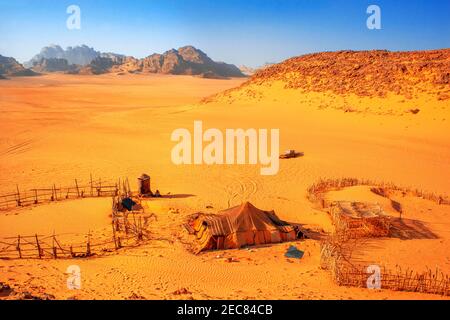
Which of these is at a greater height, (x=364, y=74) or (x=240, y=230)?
(x=364, y=74)

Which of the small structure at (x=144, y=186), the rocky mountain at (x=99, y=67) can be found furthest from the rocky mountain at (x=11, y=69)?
the small structure at (x=144, y=186)

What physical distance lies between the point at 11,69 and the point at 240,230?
10524 centimetres

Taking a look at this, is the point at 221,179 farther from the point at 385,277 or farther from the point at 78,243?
the point at 385,277

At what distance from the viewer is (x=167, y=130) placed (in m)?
30.4

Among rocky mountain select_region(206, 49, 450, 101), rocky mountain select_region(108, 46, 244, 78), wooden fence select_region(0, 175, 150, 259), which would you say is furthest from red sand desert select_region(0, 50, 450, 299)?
rocky mountain select_region(108, 46, 244, 78)

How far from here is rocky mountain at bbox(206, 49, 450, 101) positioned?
3197 cm

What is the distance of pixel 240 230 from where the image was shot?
12.3 m

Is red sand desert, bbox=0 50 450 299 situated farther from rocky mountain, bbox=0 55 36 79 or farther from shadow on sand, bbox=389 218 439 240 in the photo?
rocky mountain, bbox=0 55 36 79

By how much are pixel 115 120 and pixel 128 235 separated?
2418cm

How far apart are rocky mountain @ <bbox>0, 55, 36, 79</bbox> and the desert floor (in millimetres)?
61998

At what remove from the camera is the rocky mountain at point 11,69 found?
94825 mm

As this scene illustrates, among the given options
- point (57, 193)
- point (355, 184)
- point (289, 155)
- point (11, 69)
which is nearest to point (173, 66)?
point (11, 69)
